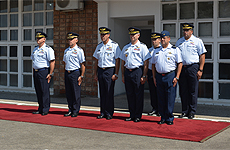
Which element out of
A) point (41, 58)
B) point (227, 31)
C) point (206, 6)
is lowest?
point (41, 58)

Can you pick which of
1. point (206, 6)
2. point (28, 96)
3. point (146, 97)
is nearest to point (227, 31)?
point (206, 6)

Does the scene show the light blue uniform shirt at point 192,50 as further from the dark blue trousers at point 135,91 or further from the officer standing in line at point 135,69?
the dark blue trousers at point 135,91

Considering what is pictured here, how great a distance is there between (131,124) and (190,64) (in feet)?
5.92

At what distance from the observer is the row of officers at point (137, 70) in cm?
697

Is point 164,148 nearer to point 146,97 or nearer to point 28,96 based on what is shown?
point 146,97

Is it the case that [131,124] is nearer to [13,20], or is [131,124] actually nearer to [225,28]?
[225,28]

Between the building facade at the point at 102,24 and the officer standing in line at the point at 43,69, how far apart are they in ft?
10.4

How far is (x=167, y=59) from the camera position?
6895 mm

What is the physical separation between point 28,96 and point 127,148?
7.11 meters

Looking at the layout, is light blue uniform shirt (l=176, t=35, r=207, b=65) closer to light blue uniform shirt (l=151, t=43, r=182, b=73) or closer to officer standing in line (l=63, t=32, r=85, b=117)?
light blue uniform shirt (l=151, t=43, r=182, b=73)

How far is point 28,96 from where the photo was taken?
11711 mm

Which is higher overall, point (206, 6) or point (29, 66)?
point (206, 6)

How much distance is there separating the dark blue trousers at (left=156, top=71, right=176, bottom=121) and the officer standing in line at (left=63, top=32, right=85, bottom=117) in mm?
1825

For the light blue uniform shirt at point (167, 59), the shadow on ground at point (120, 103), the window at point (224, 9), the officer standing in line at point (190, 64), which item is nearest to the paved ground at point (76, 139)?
the officer standing in line at point (190, 64)
